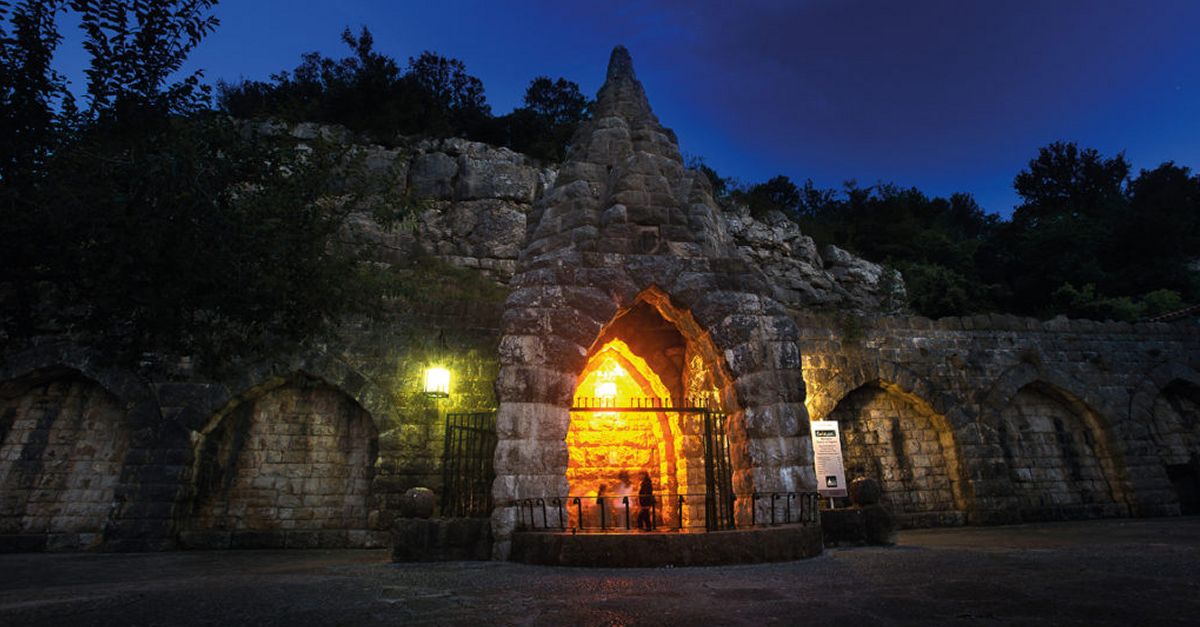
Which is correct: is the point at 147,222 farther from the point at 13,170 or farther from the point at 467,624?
the point at 467,624

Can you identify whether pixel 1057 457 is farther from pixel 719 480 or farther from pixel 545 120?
pixel 545 120

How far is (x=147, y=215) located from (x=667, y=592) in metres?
5.11

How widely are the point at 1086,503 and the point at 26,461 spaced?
22.9 m

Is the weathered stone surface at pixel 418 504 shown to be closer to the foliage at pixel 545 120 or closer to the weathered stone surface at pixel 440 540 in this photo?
the weathered stone surface at pixel 440 540

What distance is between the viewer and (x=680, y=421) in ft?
33.4

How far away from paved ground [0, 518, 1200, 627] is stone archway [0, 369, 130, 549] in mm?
4342

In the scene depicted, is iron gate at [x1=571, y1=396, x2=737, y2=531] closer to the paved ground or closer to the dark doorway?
the paved ground

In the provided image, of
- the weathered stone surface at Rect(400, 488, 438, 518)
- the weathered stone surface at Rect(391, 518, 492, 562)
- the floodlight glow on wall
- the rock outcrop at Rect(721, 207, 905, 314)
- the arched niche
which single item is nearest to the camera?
the weathered stone surface at Rect(391, 518, 492, 562)

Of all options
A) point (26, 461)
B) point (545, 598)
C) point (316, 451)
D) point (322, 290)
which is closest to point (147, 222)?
point (322, 290)

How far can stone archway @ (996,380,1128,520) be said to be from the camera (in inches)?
508

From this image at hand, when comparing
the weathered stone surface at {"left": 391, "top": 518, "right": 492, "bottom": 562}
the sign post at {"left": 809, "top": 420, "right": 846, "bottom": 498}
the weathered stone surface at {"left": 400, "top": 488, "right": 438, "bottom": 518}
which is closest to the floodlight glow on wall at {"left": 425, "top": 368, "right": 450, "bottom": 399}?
the weathered stone surface at {"left": 400, "top": 488, "right": 438, "bottom": 518}

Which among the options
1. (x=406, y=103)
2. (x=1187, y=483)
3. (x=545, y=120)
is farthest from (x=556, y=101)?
(x=1187, y=483)

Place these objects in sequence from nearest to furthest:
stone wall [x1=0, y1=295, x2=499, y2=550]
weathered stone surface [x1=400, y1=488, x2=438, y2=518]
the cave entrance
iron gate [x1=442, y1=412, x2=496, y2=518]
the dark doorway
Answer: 1. weathered stone surface [x1=400, y1=488, x2=438, y2=518]
2. iron gate [x1=442, y1=412, x2=496, y2=518]
3. the cave entrance
4. stone wall [x1=0, y1=295, x2=499, y2=550]
5. the dark doorway

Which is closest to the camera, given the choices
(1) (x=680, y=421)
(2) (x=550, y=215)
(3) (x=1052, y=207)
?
(2) (x=550, y=215)
